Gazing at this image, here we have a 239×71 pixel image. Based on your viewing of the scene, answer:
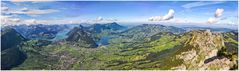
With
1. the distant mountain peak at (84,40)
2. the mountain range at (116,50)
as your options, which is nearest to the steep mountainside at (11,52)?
the mountain range at (116,50)

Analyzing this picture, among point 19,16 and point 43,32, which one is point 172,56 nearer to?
point 43,32

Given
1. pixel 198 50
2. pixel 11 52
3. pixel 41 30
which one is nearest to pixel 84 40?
pixel 11 52

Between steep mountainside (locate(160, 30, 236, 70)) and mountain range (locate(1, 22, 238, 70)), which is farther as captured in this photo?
mountain range (locate(1, 22, 238, 70))

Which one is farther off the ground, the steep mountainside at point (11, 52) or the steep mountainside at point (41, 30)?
the steep mountainside at point (41, 30)

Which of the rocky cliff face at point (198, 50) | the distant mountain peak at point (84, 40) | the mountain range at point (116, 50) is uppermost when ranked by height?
the rocky cliff face at point (198, 50)

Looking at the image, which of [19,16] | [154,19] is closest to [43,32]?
[19,16]

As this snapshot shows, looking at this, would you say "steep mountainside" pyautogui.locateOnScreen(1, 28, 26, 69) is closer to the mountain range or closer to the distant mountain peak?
the mountain range

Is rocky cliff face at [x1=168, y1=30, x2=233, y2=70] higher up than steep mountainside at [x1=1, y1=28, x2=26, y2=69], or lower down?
higher up

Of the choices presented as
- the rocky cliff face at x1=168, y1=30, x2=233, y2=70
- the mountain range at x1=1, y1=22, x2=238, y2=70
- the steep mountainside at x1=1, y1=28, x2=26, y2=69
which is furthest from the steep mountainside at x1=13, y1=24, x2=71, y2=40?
the rocky cliff face at x1=168, y1=30, x2=233, y2=70

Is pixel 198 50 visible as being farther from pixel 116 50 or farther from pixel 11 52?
pixel 11 52

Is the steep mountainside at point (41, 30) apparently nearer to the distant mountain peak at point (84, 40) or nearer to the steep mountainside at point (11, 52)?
the steep mountainside at point (11, 52)

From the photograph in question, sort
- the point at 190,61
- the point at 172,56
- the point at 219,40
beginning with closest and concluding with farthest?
the point at 219,40, the point at 190,61, the point at 172,56
